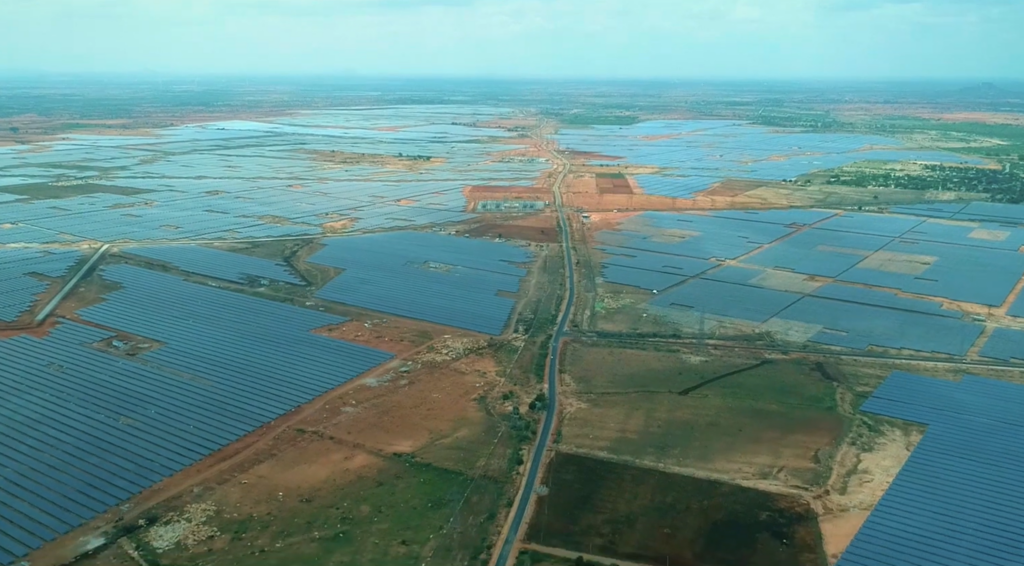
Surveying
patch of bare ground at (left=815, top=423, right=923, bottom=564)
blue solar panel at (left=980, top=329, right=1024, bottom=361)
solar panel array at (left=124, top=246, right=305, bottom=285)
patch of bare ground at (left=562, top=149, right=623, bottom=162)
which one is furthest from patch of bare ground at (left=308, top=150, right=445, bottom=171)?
patch of bare ground at (left=815, top=423, right=923, bottom=564)

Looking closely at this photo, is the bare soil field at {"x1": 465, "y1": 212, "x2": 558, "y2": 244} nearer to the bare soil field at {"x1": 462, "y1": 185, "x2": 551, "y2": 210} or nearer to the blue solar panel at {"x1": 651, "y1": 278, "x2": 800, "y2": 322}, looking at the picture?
the bare soil field at {"x1": 462, "y1": 185, "x2": 551, "y2": 210}

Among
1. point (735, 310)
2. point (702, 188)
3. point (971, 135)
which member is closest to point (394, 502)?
point (735, 310)

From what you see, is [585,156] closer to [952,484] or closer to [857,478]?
[857,478]

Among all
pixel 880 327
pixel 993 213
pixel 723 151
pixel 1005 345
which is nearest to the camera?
pixel 1005 345

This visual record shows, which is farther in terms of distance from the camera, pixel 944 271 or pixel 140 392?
pixel 944 271

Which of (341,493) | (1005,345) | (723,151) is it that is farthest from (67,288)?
(723,151)

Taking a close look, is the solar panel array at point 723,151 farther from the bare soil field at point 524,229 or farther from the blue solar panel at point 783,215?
the bare soil field at point 524,229

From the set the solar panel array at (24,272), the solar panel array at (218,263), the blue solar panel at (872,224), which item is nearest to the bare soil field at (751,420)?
the solar panel array at (218,263)
